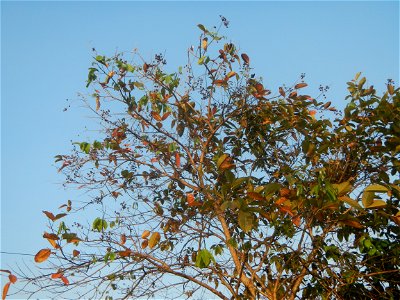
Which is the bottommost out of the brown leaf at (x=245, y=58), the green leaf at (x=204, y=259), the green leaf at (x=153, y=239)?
the green leaf at (x=204, y=259)

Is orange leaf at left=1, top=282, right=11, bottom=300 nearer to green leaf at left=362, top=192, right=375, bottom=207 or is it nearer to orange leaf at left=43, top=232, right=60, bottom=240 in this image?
orange leaf at left=43, top=232, right=60, bottom=240

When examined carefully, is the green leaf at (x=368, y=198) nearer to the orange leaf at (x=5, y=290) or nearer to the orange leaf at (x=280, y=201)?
the orange leaf at (x=280, y=201)

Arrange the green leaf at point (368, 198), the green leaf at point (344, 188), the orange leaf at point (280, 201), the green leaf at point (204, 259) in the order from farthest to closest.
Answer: the orange leaf at point (280, 201) → the green leaf at point (204, 259) → the green leaf at point (344, 188) → the green leaf at point (368, 198)

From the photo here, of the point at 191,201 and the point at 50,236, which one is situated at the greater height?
the point at 50,236

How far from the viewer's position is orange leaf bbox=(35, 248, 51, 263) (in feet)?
9.03

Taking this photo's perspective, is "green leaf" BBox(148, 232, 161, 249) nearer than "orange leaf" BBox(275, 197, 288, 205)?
No

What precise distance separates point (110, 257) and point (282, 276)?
55.0 inches

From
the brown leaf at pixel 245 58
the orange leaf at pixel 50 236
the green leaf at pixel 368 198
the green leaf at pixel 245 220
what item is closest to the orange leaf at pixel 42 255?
the orange leaf at pixel 50 236

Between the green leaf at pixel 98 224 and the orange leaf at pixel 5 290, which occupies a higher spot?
the green leaf at pixel 98 224

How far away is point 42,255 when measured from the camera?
277cm

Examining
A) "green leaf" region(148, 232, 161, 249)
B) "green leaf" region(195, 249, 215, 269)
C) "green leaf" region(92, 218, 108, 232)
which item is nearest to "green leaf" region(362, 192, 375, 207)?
"green leaf" region(195, 249, 215, 269)

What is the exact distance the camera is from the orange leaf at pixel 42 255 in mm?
2752

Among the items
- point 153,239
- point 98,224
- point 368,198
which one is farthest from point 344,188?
point 98,224

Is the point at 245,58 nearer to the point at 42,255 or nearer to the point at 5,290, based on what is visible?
the point at 42,255
